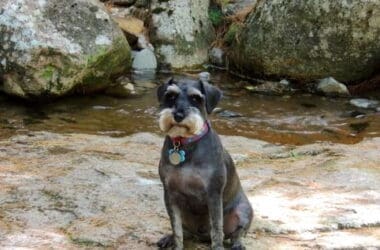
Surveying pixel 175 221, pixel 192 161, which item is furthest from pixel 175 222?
pixel 192 161

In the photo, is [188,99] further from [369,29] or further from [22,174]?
[369,29]

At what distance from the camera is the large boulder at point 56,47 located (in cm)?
873

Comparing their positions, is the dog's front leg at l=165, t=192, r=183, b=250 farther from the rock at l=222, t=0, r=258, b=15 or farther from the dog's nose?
the rock at l=222, t=0, r=258, b=15

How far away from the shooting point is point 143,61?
11.2 meters

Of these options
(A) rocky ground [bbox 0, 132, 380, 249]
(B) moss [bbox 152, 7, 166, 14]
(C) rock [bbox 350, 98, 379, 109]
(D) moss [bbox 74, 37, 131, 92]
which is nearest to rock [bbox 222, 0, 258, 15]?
(B) moss [bbox 152, 7, 166, 14]

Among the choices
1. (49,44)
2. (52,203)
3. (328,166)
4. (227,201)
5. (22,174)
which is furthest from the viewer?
(49,44)

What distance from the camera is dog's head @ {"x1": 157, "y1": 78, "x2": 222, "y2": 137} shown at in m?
3.63

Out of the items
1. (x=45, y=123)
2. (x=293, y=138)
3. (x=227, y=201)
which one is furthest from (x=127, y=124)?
(x=227, y=201)

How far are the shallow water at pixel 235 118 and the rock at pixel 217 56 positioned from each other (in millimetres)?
1697

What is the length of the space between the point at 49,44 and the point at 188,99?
550cm

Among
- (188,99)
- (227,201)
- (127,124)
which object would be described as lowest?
(127,124)

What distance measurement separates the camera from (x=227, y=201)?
4121mm

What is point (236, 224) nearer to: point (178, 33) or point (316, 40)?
point (316, 40)

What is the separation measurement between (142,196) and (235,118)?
4044 mm
